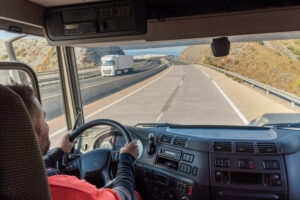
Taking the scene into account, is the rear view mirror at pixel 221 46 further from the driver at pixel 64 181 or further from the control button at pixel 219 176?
the driver at pixel 64 181

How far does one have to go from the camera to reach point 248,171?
2.51 m

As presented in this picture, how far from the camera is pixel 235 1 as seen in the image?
255 cm

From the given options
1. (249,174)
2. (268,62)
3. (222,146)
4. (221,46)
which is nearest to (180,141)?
(222,146)

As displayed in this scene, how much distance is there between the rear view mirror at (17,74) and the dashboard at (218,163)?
117 centimetres

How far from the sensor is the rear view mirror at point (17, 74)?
2.65 m

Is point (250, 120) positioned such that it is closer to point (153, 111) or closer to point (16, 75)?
point (153, 111)

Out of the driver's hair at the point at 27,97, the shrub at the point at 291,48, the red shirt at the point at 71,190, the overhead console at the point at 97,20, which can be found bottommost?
the red shirt at the point at 71,190

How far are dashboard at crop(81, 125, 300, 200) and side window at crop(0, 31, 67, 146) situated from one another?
3.58 ft

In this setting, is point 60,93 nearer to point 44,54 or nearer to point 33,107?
point 44,54

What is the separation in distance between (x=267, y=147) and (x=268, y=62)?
105cm

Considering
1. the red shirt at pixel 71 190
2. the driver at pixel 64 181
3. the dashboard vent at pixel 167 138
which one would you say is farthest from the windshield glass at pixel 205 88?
the red shirt at pixel 71 190

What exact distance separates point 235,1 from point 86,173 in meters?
2.41

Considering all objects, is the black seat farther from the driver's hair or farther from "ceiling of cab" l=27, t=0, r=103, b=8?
"ceiling of cab" l=27, t=0, r=103, b=8

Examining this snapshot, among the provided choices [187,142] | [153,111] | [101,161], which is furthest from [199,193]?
[153,111]
